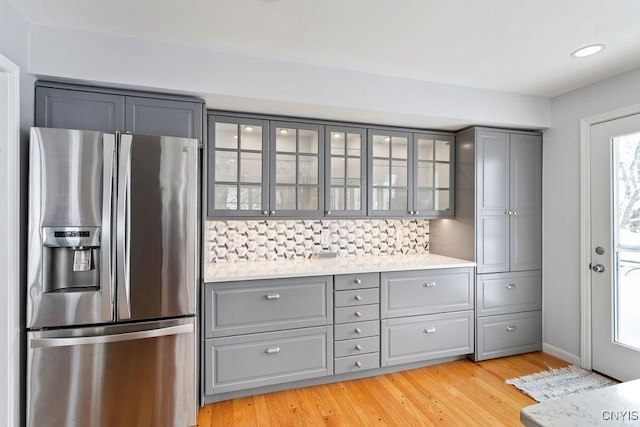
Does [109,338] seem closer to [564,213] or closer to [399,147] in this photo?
[399,147]

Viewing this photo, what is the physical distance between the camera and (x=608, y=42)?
2135mm

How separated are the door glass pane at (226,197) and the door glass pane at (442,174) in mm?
1940

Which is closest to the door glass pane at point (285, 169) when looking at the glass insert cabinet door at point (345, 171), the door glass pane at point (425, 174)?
the glass insert cabinet door at point (345, 171)

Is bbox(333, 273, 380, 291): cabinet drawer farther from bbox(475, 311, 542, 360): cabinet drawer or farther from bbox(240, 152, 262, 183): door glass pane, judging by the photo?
bbox(475, 311, 542, 360): cabinet drawer

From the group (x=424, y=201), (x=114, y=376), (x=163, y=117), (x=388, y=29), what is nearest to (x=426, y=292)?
(x=424, y=201)

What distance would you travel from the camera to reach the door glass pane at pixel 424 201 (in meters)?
3.19

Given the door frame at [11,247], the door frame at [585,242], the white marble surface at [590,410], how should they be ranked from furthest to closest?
the door frame at [585,242], the door frame at [11,247], the white marble surface at [590,410]

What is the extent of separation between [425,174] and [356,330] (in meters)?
1.59

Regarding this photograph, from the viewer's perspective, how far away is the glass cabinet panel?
304 centimetres

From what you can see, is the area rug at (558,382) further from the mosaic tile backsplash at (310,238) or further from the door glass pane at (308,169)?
the door glass pane at (308,169)

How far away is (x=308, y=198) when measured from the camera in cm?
285

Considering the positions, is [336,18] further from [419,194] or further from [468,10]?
[419,194]

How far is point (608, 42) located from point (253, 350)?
10.3 feet

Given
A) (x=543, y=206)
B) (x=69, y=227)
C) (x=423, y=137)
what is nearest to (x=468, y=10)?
(x=423, y=137)
